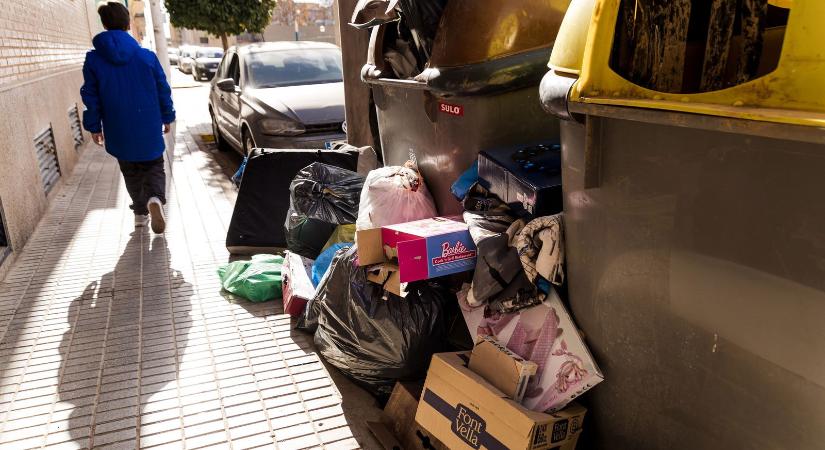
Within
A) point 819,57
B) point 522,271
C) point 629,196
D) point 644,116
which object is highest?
point 819,57

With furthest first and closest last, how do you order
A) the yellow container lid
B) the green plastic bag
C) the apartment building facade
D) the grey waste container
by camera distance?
1. the apartment building facade
2. the green plastic bag
3. the grey waste container
4. the yellow container lid

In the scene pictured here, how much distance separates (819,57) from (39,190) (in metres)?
6.42

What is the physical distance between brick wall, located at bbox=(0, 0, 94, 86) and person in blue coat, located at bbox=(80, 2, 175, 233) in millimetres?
1021

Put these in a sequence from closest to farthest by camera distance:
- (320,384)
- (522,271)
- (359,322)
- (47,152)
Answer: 1. (522,271)
2. (359,322)
3. (320,384)
4. (47,152)

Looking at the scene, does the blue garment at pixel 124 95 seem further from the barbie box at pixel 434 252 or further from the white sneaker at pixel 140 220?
the barbie box at pixel 434 252

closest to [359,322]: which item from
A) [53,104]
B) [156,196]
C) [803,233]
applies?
[803,233]

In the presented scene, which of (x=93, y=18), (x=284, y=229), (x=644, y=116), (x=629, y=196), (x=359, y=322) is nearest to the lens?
(x=644, y=116)

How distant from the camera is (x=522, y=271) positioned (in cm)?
219

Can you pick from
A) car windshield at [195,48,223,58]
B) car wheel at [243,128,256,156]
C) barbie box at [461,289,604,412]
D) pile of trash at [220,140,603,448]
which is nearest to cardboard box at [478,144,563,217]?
pile of trash at [220,140,603,448]

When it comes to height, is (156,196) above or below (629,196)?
below

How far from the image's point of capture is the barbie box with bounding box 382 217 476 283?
238 cm

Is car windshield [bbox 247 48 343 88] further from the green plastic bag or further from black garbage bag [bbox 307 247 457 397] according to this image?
black garbage bag [bbox 307 247 457 397]

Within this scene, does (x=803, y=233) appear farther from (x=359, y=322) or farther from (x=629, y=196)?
(x=359, y=322)

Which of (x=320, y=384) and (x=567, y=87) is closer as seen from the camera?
(x=567, y=87)
